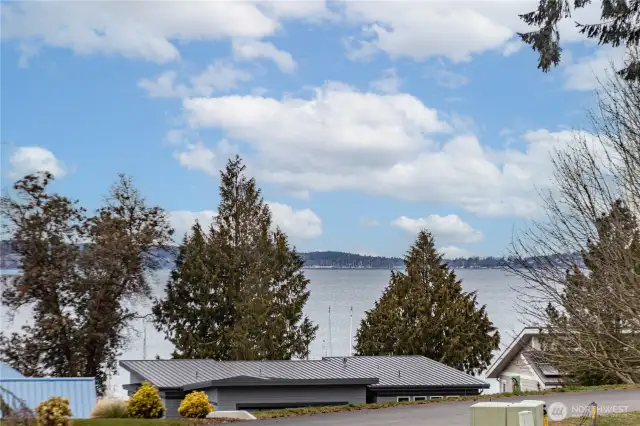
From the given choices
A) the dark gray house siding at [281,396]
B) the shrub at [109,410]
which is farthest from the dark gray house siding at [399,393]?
the shrub at [109,410]

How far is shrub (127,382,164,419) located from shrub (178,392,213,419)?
2.36ft

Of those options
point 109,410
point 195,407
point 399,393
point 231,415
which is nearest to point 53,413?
point 109,410

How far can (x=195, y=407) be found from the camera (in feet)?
75.2

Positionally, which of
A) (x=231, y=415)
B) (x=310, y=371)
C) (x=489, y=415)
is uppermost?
(x=489, y=415)

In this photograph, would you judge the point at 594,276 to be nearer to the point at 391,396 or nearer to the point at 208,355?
the point at 391,396

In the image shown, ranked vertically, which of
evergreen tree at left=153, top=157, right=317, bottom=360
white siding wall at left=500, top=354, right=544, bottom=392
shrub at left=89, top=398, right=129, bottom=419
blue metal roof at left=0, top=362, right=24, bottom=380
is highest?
evergreen tree at left=153, top=157, right=317, bottom=360

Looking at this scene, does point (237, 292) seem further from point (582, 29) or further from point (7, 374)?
point (582, 29)

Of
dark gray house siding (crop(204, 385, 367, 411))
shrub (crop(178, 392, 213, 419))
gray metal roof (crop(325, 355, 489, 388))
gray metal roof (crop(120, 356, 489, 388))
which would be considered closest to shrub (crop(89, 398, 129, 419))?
shrub (crop(178, 392, 213, 419))

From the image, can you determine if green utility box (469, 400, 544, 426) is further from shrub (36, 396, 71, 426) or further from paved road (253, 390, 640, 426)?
shrub (36, 396, 71, 426)

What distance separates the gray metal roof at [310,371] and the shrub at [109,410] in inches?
296

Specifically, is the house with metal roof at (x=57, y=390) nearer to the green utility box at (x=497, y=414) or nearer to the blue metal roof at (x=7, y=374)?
the blue metal roof at (x=7, y=374)

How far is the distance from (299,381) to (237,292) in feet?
66.2

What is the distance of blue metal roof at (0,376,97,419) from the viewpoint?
25109 millimetres

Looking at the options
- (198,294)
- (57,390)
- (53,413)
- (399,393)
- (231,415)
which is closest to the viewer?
(53,413)
